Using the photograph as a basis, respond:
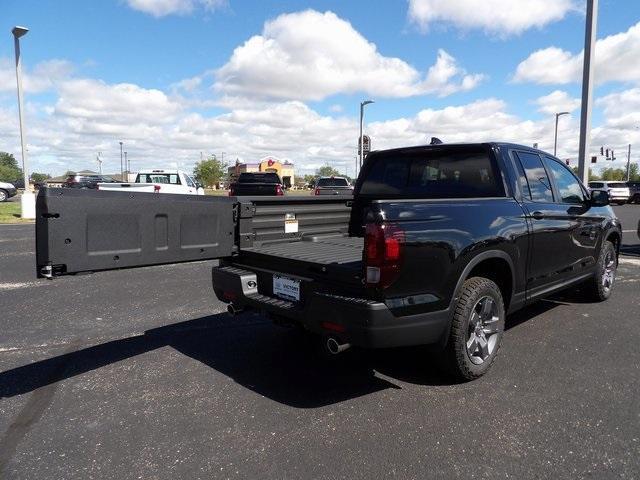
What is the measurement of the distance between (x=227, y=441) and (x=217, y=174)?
90.4 meters

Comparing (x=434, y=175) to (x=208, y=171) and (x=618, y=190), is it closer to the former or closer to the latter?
(x=618, y=190)

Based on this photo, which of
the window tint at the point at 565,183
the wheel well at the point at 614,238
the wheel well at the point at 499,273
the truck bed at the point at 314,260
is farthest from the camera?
the wheel well at the point at 614,238

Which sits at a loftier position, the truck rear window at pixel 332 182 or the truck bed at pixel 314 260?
the truck rear window at pixel 332 182

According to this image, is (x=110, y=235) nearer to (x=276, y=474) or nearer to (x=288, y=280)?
(x=288, y=280)

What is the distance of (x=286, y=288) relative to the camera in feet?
11.6

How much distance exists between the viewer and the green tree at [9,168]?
114600 mm

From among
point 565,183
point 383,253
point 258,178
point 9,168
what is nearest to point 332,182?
point 258,178

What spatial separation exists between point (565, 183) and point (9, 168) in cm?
14717

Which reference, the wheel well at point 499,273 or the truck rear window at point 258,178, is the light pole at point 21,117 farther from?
the wheel well at point 499,273

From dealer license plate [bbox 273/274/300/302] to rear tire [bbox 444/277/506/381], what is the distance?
3.64ft

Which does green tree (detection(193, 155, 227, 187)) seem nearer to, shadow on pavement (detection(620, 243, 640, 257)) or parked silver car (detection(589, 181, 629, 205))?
parked silver car (detection(589, 181, 629, 205))

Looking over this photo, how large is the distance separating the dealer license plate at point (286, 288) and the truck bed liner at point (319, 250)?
16 centimetres

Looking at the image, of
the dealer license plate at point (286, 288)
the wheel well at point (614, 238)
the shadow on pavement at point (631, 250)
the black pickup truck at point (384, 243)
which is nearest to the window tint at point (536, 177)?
the black pickup truck at point (384, 243)

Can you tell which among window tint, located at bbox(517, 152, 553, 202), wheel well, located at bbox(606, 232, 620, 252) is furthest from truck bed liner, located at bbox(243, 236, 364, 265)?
wheel well, located at bbox(606, 232, 620, 252)
